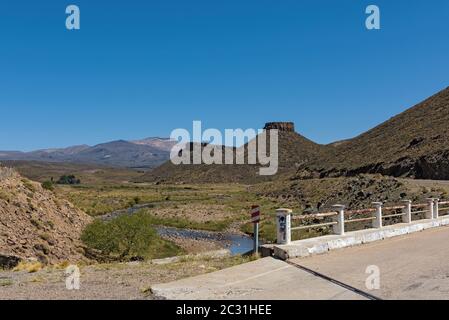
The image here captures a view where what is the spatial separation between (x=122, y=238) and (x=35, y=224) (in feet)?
18.4

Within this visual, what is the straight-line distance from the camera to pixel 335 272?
457 inches

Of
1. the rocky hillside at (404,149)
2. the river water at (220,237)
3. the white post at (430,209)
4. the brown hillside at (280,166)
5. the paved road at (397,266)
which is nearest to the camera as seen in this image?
the paved road at (397,266)

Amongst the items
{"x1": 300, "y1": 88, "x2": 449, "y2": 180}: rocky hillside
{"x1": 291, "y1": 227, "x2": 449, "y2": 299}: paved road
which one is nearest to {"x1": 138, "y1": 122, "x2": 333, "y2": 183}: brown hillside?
{"x1": 300, "y1": 88, "x2": 449, "y2": 180}: rocky hillside

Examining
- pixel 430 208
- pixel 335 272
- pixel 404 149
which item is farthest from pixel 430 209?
pixel 404 149

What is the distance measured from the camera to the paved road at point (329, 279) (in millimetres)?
9406

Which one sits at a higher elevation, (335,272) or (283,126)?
(283,126)

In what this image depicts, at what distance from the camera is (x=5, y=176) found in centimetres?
3784

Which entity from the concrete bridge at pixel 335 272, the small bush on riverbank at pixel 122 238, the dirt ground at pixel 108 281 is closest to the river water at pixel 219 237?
the small bush on riverbank at pixel 122 238

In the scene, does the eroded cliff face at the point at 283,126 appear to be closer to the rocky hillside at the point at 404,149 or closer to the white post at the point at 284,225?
→ the rocky hillside at the point at 404,149

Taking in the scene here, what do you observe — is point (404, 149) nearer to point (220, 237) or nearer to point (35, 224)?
point (220, 237)

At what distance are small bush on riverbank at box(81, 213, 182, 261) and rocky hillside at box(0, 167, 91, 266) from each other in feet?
3.92

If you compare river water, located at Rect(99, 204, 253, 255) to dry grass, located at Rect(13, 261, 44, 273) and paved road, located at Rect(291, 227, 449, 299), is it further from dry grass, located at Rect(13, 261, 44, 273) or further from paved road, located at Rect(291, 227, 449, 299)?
paved road, located at Rect(291, 227, 449, 299)

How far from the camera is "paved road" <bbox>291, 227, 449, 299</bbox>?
965cm

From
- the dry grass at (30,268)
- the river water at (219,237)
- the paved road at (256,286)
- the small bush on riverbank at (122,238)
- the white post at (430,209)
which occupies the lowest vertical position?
the river water at (219,237)
